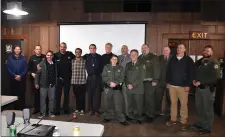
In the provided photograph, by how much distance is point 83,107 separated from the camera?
4.81 m

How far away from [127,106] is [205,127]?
143 cm

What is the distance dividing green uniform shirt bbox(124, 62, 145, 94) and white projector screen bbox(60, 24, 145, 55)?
1.33 meters

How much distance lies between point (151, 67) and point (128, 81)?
1.73 feet

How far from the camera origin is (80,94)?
473 centimetres

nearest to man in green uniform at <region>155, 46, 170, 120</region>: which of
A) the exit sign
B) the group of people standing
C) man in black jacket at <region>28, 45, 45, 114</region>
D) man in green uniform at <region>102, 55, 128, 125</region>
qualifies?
the group of people standing

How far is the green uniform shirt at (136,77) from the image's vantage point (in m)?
4.07

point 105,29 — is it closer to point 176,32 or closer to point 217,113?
point 176,32

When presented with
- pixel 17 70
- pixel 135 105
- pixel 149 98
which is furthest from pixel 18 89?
pixel 149 98

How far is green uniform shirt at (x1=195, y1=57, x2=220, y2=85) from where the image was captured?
3504 millimetres

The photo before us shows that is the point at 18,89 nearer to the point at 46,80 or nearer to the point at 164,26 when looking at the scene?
the point at 46,80

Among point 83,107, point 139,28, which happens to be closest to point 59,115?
point 83,107

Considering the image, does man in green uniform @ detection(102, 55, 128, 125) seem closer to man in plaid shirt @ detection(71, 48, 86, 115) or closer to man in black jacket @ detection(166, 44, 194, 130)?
man in plaid shirt @ detection(71, 48, 86, 115)

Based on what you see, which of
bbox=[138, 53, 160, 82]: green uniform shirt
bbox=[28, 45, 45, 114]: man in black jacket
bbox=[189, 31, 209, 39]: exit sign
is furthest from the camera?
bbox=[189, 31, 209, 39]: exit sign

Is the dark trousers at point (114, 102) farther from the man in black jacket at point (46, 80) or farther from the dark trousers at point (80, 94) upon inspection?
the man in black jacket at point (46, 80)
